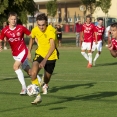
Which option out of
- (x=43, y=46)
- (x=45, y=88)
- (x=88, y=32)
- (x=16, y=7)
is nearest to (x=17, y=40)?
(x=43, y=46)

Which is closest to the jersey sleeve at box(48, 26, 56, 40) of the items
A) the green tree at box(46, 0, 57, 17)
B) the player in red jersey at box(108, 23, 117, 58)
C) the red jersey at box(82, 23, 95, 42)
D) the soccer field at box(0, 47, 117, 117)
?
the player in red jersey at box(108, 23, 117, 58)

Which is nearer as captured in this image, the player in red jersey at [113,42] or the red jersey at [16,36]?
the player in red jersey at [113,42]

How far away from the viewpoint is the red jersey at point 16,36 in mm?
13102

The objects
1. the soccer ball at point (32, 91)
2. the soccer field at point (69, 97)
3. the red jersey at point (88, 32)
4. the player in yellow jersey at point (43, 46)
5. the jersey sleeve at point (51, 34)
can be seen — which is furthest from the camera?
the red jersey at point (88, 32)

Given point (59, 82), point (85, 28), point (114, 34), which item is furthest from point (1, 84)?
point (85, 28)

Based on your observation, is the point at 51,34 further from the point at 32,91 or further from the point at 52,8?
the point at 52,8

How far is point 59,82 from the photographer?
52.1 feet

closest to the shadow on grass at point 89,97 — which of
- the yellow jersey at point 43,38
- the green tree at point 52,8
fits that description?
the yellow jersey at point 43,38

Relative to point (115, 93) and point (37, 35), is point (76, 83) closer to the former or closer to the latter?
point (115, 93)

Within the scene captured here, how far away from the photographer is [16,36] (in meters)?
13.1

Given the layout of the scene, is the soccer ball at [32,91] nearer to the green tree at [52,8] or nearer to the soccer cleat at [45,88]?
the soccer cleat at [45,88]

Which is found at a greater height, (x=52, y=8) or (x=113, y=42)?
(x=113, y=42)

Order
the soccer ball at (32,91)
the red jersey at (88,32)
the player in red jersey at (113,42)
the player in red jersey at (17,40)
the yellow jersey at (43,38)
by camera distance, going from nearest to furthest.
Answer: the soccer ball at (32,91), the player in red jersey at (113,42), the yellow jersey at (43,38), the player in red jersey at (17,40), the red jersey at (88,32)

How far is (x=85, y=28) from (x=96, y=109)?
12.4m
